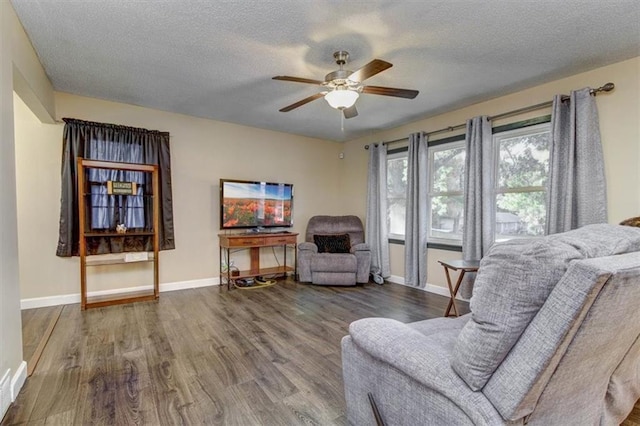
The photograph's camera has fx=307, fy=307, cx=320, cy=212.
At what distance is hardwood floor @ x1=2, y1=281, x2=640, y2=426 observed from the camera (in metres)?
1.78

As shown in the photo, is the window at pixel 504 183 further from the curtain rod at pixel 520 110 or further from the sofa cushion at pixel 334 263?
the sofa cushion at pixel 334 263

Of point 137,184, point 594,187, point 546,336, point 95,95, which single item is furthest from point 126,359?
point 594,187

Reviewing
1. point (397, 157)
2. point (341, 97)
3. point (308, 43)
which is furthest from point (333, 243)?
point (308, 43)

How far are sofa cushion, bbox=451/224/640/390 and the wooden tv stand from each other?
12.1 feet

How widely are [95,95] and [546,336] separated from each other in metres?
4.72

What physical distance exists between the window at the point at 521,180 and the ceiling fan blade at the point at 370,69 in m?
2.28

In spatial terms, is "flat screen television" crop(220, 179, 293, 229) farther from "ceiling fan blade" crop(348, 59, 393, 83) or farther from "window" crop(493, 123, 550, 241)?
"window" crop(493, 123, 550, 241)

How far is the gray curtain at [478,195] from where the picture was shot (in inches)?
145

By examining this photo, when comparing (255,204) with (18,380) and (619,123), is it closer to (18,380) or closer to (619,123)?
(18,380)

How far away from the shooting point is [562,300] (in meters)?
0.87

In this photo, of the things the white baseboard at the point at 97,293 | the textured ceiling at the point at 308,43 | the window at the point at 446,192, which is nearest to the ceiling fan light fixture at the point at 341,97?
the textured ceiling at the point at 308,43

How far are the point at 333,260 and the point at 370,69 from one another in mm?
2984

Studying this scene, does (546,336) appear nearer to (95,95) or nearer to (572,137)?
(572,137)

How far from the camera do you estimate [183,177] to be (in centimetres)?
442
